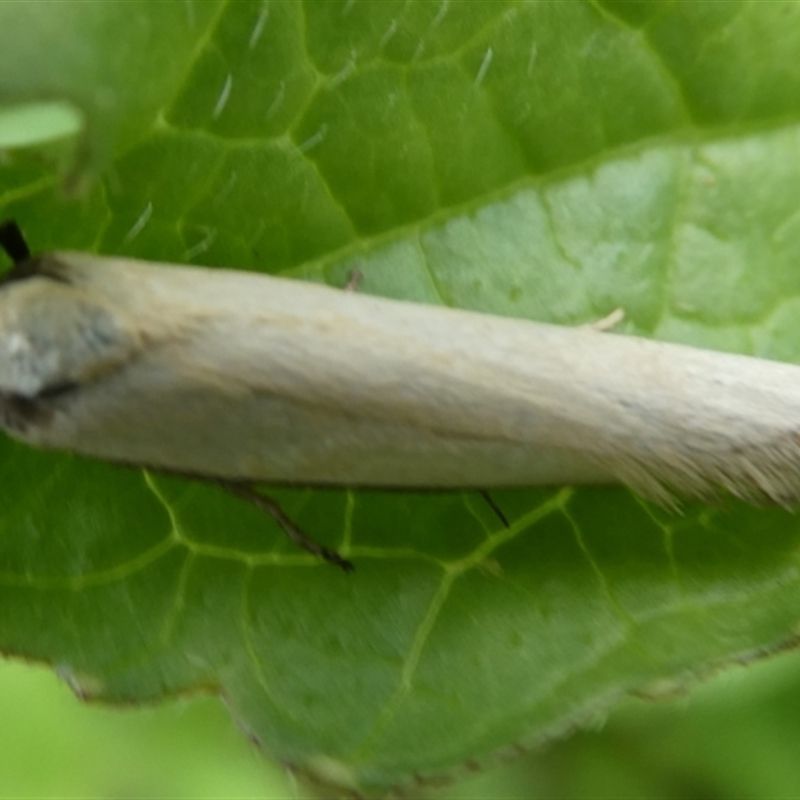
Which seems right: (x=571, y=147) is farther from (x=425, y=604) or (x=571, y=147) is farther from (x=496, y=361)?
(x=425, y=604)

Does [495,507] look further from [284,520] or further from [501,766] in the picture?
[501,766]

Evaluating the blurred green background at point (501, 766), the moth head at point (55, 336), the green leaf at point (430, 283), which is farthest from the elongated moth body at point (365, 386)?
the blurred green background at point (501, 766)

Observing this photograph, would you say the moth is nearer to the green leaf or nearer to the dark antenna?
the dark antenna

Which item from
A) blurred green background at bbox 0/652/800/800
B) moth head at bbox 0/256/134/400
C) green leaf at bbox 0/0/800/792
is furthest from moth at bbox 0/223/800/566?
blurred green background at bbox 0/652/800/800

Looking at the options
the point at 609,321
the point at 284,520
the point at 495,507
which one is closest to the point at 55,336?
the point at 284,520

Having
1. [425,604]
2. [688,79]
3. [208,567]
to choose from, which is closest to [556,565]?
[425,604]

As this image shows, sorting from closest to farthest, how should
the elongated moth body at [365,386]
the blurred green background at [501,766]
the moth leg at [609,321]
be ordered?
the elongated moth body at [365,386] < the moth leg at [609,321] < the blurred green background at [501,766]

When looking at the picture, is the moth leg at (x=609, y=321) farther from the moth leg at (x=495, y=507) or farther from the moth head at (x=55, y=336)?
the moth head at (x=55, y=336)
